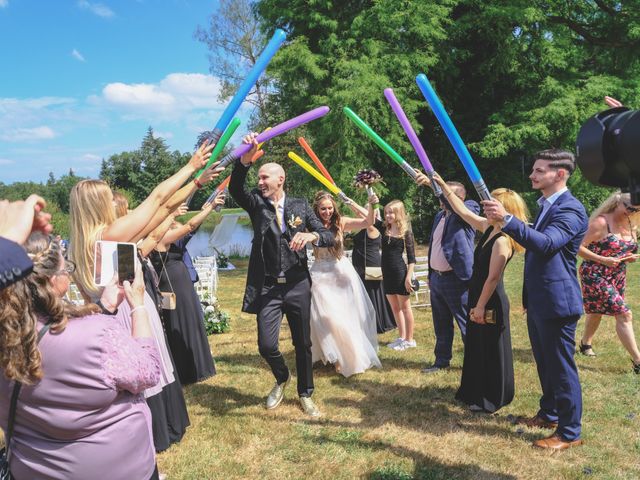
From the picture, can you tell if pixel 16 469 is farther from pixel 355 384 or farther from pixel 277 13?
pixel 277 13

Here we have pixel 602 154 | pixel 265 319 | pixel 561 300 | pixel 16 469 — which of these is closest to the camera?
pixel 602 154

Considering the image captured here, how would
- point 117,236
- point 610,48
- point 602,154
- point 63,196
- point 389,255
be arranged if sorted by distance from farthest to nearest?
point 63,196
point 610,48
point 389,255
point 117,236
point 602,154

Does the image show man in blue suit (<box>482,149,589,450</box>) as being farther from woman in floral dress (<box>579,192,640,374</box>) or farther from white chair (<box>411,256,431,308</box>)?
white chair (<box>411,256,431,308</box>)

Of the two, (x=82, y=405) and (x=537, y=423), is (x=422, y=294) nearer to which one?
(x=537, y=423)

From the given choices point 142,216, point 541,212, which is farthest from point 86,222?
point 541,212

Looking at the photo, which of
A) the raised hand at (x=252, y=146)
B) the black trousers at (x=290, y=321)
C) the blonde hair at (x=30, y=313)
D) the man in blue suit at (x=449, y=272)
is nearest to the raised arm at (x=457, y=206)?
the man in blue suit at (x=449, y=272)

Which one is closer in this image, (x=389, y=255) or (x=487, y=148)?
(x=389, y=255)

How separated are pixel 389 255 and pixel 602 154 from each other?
515cm

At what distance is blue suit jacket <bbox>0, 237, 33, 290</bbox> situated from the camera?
1.37 metres

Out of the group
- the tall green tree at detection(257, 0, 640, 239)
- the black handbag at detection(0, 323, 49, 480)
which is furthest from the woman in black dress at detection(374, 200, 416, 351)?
the tall green tree at detection(257, 0, 640, 239)

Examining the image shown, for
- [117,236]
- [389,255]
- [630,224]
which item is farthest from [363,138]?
[117,236]

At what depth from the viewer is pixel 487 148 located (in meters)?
16.8

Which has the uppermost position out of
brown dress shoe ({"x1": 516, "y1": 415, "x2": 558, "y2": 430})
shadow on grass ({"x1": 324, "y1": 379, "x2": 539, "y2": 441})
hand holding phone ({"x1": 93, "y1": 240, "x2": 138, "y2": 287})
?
hand holding phone ({"x1": 93, "y1": 240, "x2": 138, "y2": 287})

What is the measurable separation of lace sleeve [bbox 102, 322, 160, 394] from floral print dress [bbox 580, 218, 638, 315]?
5243 millimetres
